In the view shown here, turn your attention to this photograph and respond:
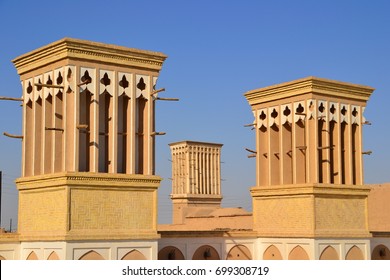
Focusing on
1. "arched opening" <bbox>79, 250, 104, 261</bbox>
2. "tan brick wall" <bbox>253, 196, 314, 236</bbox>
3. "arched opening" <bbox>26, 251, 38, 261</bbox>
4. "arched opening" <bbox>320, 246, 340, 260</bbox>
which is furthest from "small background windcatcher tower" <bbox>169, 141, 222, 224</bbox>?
"arched opening" <bbox>79, 250, 104, 261</bbox>

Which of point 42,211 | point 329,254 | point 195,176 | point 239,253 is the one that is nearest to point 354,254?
point 329,254

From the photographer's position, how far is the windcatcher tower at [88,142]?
2219cm

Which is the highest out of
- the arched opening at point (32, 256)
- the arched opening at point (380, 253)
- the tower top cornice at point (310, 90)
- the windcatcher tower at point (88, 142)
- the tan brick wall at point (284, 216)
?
the tower top cornice at point (310, 90)

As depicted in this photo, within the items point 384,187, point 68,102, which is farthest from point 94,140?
point 384,187

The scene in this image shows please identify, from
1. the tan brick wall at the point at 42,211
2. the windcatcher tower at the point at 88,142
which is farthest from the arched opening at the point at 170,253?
the tan brick wall at the point at 42,211

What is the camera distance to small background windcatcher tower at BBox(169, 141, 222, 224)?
194ft

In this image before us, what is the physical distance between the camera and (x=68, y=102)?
886 inches

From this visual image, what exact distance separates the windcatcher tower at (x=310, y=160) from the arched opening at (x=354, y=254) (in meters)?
0.52

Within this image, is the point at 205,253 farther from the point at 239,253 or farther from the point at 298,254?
the point at 298,254

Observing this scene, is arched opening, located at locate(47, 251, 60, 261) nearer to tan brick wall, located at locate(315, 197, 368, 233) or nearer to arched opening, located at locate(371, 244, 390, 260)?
tan brick wall, located at locate(315, 197, 368, 233)

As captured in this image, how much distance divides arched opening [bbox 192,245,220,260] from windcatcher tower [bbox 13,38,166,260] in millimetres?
3935

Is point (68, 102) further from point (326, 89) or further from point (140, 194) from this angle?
point (326, 89)

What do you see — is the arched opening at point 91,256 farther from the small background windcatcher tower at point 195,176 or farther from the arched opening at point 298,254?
the small background windcatcher tower at point 195,176
